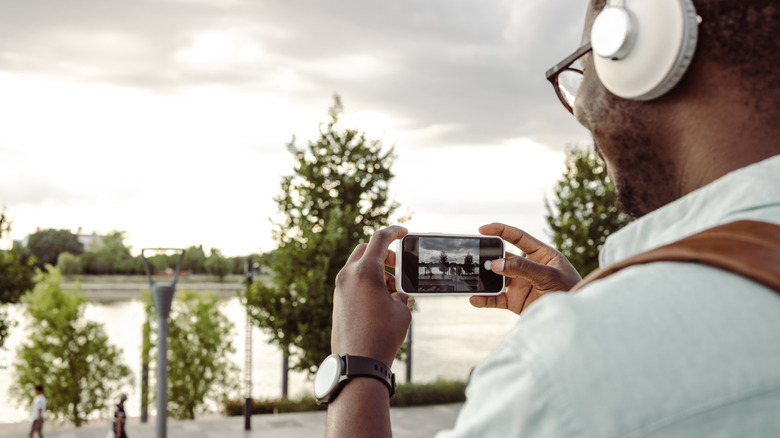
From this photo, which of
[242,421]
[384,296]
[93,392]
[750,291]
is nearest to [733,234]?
[750,291]

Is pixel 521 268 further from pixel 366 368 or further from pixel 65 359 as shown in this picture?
pixel 65 359

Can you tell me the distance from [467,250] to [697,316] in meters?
1.60

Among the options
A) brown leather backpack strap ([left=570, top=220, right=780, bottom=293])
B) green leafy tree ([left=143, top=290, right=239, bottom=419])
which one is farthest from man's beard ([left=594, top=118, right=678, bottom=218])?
green leafy tree ([left=143, top=290, right=239, bottom=419])

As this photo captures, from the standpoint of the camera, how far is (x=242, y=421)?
61.1 ft

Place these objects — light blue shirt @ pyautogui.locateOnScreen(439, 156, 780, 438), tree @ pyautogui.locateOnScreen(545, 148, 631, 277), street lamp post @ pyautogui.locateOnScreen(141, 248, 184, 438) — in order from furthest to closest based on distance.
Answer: tree @ pyautogui.locateOnScreen(545, 148, 631, 277) < street lamp post @ pyautogui.locateOnScreen(141, 248, 184, 438) < light blue shirt @ pyautogui.locateOnScreen(439, 156, 780, 438)

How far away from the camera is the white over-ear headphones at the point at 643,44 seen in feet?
3.02

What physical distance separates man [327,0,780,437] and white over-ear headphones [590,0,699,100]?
0.02m

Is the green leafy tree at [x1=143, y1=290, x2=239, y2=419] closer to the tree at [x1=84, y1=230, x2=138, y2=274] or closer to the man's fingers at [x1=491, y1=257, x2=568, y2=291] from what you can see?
the man's fingers at [x1=491, y1=257, x2=568, y2=291]

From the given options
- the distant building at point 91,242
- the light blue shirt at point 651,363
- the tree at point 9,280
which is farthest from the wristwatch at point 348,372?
the distant building at point 91,242

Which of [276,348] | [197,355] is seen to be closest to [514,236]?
[276,348]

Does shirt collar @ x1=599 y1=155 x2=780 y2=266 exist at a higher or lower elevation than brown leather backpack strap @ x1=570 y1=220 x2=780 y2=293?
higher

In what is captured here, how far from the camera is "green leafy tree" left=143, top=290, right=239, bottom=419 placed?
2320 cm

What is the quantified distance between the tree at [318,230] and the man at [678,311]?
16.3 metres

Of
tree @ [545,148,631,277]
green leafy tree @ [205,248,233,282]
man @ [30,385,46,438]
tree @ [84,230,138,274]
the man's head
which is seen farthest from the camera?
tree @ [84,230,138,274]
